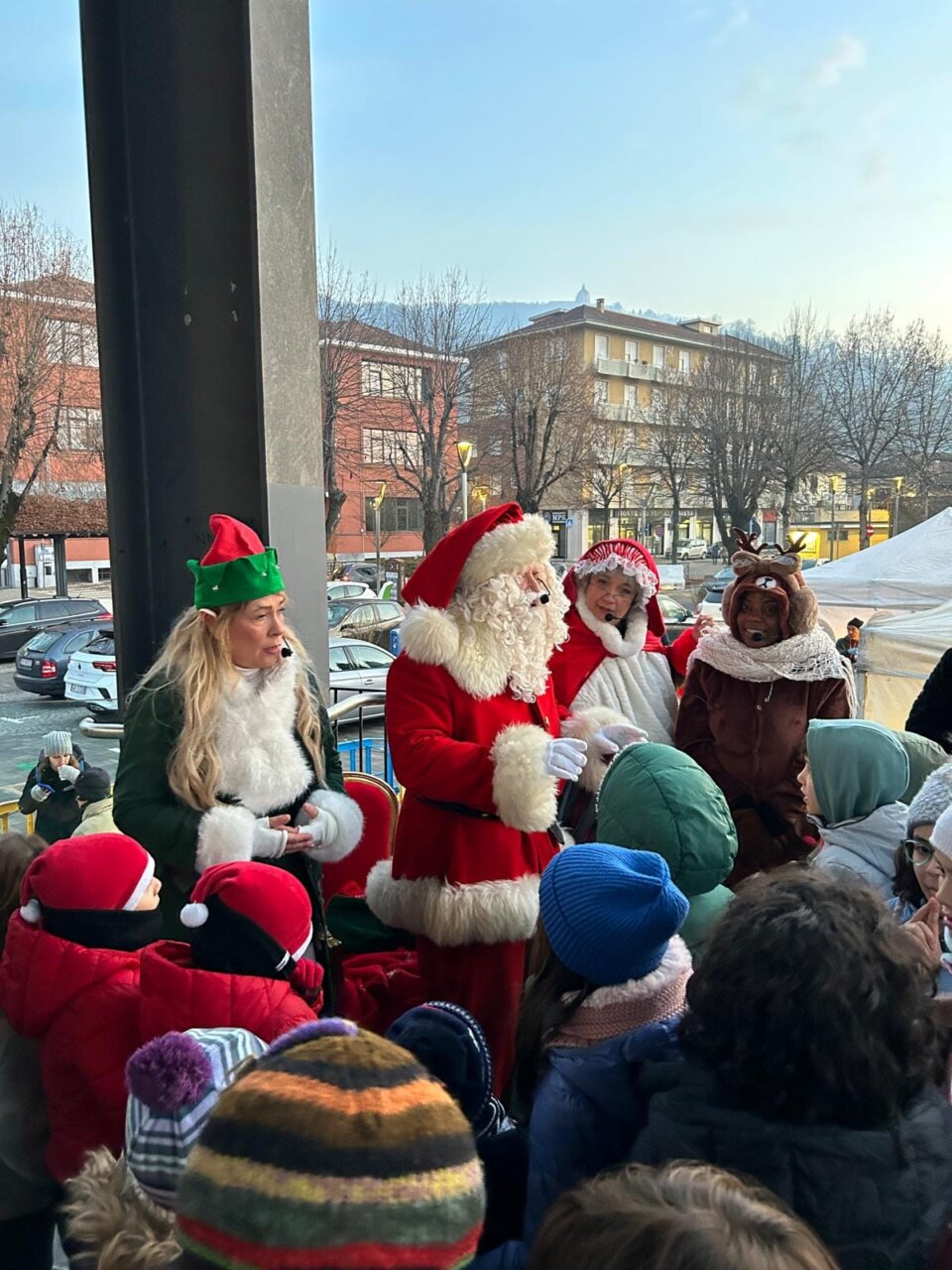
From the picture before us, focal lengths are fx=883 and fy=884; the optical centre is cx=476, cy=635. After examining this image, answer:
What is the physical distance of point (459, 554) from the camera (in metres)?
2.75

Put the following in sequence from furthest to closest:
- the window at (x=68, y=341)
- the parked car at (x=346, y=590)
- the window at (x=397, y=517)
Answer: the window at (x=397, y=517), the parked car at (x=346, y=590), the window at (x=68, y=341)

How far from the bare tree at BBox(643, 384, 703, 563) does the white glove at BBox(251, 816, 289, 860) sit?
101 feet

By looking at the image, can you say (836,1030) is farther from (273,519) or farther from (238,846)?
(273,519)

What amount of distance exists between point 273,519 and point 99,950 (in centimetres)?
164

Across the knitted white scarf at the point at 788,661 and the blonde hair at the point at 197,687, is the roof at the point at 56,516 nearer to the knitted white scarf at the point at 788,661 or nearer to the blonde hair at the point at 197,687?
the blonde hair at the point at 197,687

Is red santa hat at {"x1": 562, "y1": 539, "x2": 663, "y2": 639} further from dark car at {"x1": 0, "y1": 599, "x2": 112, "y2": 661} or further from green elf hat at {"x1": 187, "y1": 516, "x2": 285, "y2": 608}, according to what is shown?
dark car at {"x1": 0, "y1": 599, "x2": 112, "y2": 661}

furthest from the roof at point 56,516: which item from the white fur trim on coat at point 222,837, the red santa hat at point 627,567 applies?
the white fur trim on coat at point 222,837

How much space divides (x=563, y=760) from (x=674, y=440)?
3160cm

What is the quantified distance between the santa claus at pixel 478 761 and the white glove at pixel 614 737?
19 cm

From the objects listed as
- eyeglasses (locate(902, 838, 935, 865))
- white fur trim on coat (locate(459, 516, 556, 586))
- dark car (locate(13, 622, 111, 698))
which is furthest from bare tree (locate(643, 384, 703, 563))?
eyeglasses (locate(902, 838, 935, 865))

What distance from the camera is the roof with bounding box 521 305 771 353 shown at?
44.5 m

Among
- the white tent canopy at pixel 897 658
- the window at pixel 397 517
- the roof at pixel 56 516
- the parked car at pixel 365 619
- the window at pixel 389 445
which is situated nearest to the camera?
the white tent canopy at pixel 897 658

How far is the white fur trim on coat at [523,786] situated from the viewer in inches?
95.5

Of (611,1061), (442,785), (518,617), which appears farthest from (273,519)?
(611,1061)
